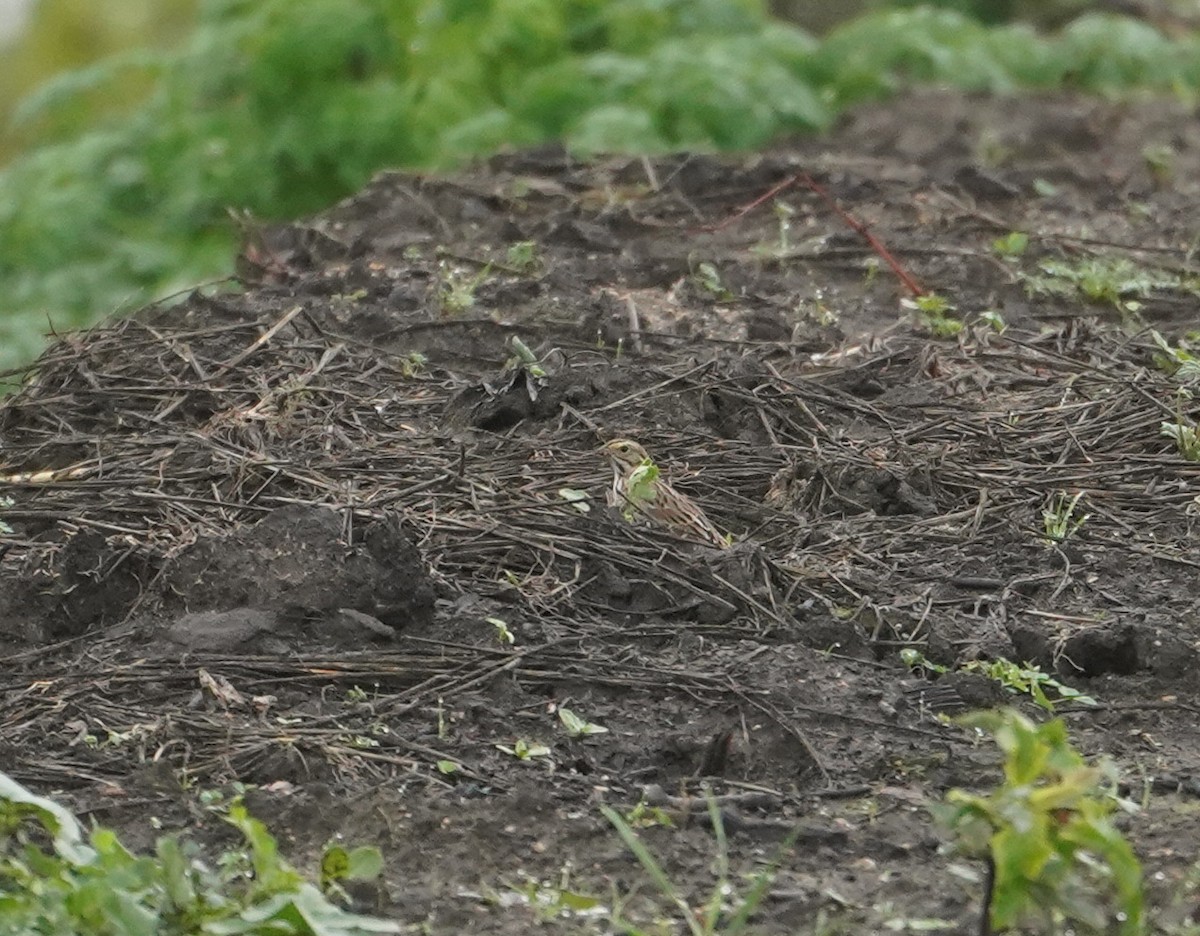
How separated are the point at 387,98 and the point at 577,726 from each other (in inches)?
194

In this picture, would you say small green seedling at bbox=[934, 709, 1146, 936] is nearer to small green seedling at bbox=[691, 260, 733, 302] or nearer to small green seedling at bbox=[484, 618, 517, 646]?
small green seedling at bbox=[484, 618, 517, 646]

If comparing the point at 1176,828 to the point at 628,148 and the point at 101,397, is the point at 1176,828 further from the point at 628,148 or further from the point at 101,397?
the point at 628,148

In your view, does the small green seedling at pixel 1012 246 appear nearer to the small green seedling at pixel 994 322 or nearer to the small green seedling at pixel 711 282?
the small green seedling at pixel 994 322

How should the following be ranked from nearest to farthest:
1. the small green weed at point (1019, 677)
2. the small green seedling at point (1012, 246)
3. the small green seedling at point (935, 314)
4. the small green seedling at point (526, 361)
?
the small green weed at point (1019, 677)
the small green seedling at point (526, 361)
the small green seedling at point (935, 314)
the small green seedling at point (1012, 246)

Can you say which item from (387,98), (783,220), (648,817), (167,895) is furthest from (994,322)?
(387,98)

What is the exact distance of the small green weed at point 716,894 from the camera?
222 centimetres

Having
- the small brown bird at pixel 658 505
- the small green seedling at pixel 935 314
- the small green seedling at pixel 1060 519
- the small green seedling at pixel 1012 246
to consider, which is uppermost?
the small brown bird at pixel 658 505

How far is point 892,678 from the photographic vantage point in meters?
2.95

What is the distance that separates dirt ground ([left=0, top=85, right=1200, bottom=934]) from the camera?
100 inches

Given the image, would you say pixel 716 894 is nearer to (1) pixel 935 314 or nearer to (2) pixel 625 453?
(2) pixel 625 453

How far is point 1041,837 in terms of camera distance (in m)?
2.05

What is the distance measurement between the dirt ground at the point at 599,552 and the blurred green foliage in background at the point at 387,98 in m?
1.77

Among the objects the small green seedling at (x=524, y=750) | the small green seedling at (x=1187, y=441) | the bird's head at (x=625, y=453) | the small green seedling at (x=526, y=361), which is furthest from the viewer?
the small green seedling at (x=526, y=361)

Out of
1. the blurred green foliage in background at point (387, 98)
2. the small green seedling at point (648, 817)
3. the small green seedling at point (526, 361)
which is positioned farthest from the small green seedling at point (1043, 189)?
the small green seedling at point (648, 817)
